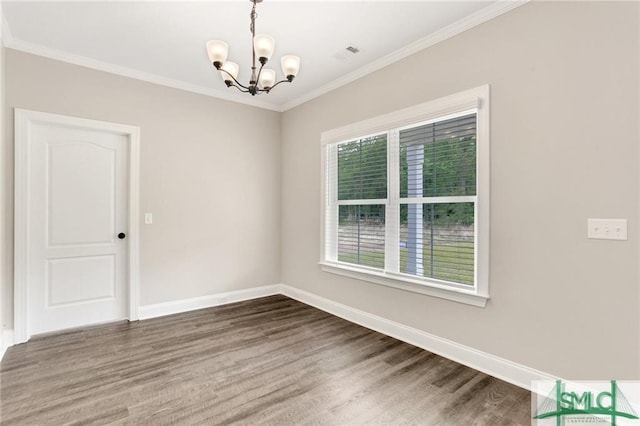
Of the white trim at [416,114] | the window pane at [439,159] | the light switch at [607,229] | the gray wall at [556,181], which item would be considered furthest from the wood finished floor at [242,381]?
the white trim at [416,114]

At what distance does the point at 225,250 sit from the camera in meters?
4.35

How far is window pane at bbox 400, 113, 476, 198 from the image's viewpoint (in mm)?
2699

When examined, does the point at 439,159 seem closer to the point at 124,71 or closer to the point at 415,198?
the point at 415,198

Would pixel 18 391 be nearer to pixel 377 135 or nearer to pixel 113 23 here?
pixel 113 23

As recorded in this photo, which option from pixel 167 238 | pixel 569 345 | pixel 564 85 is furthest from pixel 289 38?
pixel 569 345

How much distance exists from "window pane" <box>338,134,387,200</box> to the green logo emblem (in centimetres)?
214

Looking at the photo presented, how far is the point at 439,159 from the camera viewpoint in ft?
9.50

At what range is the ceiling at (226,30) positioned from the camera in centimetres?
247

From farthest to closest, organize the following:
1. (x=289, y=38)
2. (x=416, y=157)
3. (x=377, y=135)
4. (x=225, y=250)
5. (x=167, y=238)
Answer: (x=225, y=250) → (x=167, y=238) → (x=377, y=135) → (x=416, y=157) → (x=289, y=38)

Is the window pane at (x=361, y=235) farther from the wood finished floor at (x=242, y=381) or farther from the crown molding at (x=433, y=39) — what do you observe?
the crown molding at (x=433, y=39)

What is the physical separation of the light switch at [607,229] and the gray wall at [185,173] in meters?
3.74

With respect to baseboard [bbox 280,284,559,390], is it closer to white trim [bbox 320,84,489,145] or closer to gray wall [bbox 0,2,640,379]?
→ gray wall [bbox 0,2,640,379]

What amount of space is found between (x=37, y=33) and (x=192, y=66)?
1.32 meters

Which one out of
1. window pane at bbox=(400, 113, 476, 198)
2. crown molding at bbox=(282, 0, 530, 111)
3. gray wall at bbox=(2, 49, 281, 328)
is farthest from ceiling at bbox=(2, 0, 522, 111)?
window pane at bbox=(400, 113, 476, 198)
